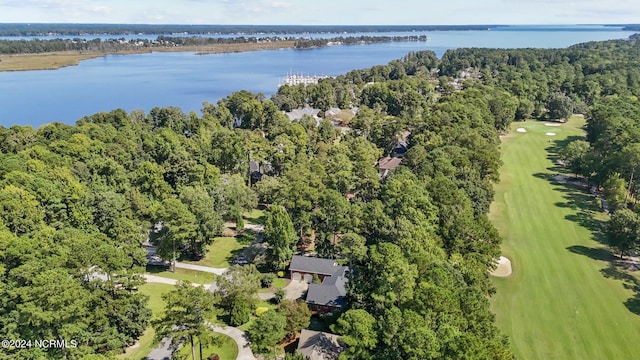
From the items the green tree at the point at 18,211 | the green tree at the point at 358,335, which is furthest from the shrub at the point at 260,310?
the green tree at the point at 18,211

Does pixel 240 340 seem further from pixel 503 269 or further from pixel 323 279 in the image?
pixel 503 269

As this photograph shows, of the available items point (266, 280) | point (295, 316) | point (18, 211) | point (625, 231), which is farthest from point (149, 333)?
point (625, 231)

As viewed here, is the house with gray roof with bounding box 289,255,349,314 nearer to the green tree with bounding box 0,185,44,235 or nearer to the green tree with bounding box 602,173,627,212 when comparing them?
the green tree with bounding box 0,185,44,235

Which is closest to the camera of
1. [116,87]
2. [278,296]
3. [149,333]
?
[149,333]

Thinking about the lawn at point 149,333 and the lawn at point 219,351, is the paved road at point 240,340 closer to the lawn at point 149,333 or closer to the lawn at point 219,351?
the lawn at point 219,351

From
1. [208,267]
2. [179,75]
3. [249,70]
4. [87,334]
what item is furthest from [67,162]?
[249,70]
